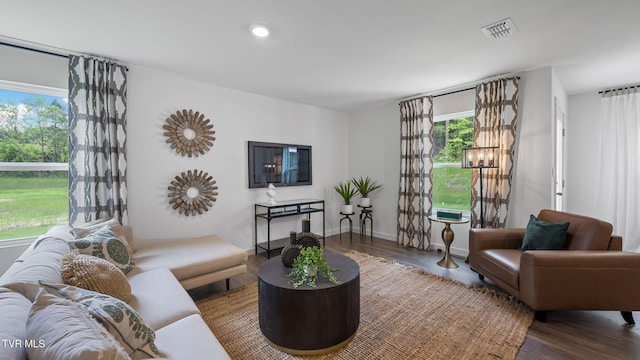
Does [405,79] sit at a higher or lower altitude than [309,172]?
higher

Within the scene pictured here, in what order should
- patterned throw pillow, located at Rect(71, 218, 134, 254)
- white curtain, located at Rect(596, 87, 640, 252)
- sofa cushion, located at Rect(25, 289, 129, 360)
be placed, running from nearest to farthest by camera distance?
sofa cushion, located at Rect(25, 289, 129, 360) < patterned throw pillow, located at Rect(71, 218, 134, 254) < white curtain, located at Rect(596, 87, 640, 252)

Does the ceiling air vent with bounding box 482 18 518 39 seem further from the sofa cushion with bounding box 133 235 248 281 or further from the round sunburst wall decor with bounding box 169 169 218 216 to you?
the round sunburst wall decor with bounding box 169 169 218 216

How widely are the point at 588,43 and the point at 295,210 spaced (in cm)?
406

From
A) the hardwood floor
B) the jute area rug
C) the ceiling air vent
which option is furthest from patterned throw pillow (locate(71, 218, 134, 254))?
the ceiling air vent

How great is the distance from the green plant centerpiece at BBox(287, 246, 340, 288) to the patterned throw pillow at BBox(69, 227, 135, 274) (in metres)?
1.38

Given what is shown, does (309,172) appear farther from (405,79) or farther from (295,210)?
(405,79)

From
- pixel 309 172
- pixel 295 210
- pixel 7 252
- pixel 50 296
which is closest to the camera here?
pixel 50 296

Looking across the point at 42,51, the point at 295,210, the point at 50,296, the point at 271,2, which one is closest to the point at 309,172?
the point at 295,210

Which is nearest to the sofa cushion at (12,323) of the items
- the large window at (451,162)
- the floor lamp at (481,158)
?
the floor lamp at (481,158)

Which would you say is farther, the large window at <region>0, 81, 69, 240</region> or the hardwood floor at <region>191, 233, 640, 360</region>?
the large window at <region>0, 81, 69, 240</region>

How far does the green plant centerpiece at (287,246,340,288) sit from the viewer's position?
6.34ft

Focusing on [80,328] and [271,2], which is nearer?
[80,328]

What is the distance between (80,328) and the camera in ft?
2.86

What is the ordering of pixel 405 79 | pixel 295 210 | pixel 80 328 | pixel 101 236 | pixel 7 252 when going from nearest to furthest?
pixel 80 328, pixel 101 236, pixel 7 252, pixel 405 79, pixel 295 210
